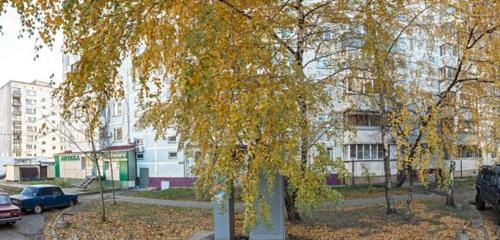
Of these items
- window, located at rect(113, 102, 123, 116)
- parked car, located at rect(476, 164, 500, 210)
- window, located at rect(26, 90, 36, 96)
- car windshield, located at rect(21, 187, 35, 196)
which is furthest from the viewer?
window, located at rect(26, 90, 36, 96)

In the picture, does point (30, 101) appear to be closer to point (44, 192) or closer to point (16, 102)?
point (16, 102)

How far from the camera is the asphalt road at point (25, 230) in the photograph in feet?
45.1

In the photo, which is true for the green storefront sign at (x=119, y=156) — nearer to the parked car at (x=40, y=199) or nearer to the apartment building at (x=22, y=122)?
the parked car at (x=40, y=199)

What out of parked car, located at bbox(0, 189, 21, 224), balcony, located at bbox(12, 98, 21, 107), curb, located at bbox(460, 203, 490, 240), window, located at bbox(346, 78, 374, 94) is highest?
balcony, located at bbox(12, 98, 21, 107)

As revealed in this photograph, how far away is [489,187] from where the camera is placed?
50.5 ft

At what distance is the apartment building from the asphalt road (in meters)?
68.3

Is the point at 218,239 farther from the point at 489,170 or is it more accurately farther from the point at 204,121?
the point at 489,170

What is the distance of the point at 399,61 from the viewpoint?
45.2ft

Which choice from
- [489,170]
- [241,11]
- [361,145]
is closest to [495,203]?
[489,170]

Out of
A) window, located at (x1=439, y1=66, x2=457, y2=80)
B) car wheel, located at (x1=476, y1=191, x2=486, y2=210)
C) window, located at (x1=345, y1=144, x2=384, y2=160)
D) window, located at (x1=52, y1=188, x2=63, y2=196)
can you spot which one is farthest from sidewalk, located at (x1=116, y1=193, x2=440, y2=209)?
window, located at (x1=345, y1=144, x2=384, y2=160)

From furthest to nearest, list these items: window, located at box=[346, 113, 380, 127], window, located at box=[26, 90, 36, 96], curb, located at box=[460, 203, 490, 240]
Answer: window, located at box=[26, 90, 36, 96], window, located at box=[346, 113, 380, 127], curb, located at box=[460, 203, 490, 240]

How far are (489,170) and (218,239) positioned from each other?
37.8 ft

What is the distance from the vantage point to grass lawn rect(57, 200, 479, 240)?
1157 cm

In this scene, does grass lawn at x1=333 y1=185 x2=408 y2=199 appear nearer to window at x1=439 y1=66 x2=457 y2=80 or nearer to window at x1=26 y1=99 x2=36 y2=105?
window at x1=439 y1=66 x2=457 y2=80
